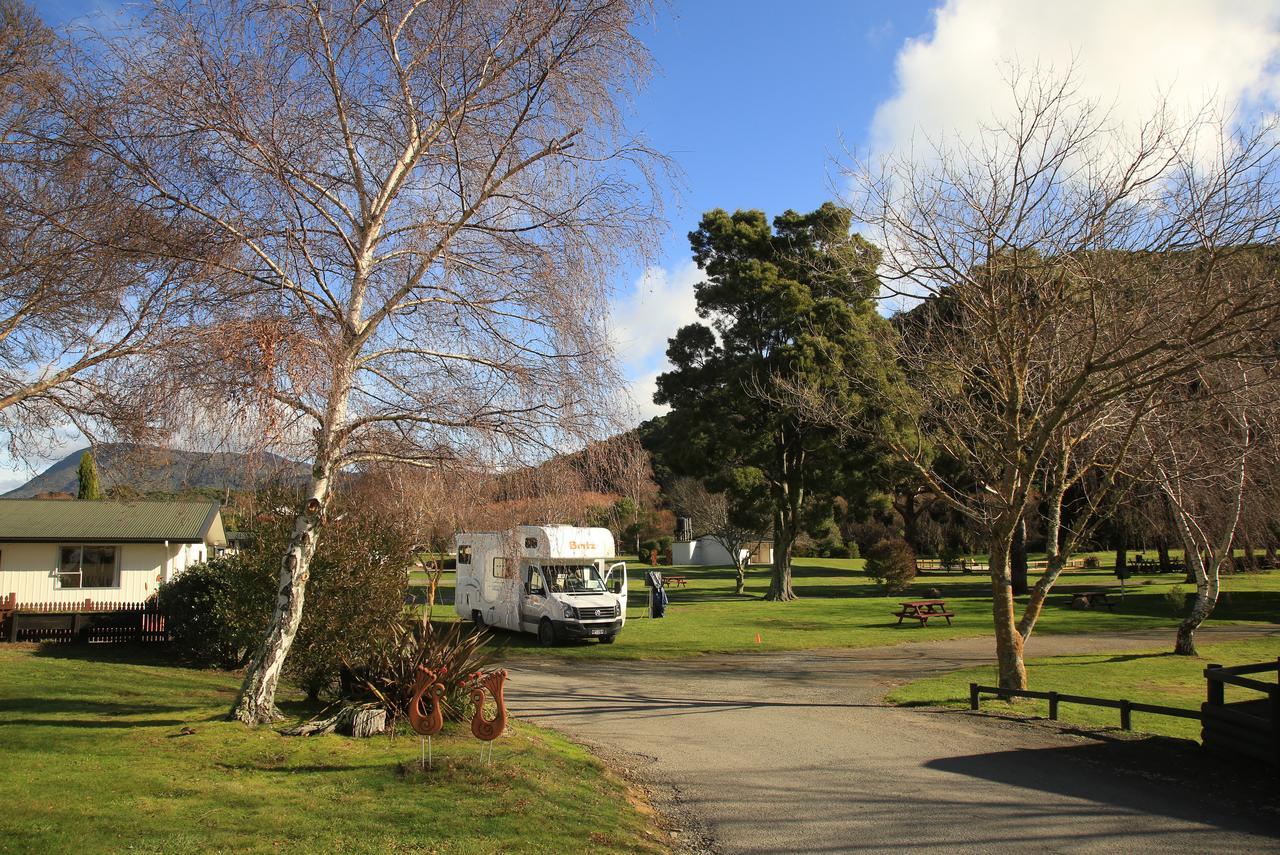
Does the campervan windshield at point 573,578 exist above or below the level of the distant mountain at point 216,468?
below

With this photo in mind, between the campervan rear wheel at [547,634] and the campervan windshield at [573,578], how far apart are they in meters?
0.95

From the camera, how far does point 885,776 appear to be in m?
9.31

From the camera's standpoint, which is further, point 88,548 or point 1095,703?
point 88,548

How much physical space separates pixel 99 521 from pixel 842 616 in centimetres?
2797

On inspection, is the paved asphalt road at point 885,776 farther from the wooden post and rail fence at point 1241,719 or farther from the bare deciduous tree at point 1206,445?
the bare deciduous tree at point 1206,445

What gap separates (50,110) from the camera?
10.0 meters

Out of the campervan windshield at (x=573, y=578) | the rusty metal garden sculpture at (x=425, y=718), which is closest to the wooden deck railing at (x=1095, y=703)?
the rusty metal garden sculpture at (x=425, y=718)

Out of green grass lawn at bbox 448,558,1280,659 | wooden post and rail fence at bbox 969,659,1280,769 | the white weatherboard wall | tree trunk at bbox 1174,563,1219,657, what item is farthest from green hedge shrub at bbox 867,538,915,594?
wooden post and rail fence at bbox 969,659,1280,769

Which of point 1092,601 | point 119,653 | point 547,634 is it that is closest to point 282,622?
point 119,653

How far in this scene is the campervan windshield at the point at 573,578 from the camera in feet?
80.9

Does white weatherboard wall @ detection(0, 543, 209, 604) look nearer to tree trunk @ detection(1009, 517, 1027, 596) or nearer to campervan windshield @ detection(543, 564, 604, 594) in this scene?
campervan windshield @ detection(543, 564, 604, 594)

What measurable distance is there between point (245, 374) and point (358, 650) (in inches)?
220

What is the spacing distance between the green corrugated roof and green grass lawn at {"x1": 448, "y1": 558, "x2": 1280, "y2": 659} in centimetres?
1050

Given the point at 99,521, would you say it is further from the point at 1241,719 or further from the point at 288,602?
the point at 1241,719
